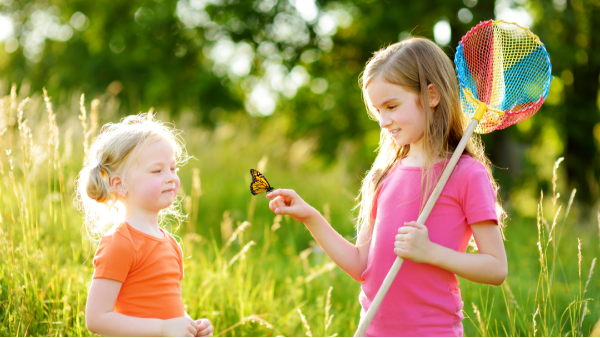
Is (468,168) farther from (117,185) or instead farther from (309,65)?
(309,65)

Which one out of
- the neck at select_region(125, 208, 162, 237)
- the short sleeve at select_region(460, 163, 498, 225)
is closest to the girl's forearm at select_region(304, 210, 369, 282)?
the short sleeve at select_region(460, 163, 498, 225)

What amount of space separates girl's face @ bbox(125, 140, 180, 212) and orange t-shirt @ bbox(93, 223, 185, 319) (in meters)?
0.12

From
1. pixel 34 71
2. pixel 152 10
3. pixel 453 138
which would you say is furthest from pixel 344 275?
pixel 34 71

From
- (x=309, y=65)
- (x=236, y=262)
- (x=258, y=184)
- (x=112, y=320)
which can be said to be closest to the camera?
(x=112, y=320)

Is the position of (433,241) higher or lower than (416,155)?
lower

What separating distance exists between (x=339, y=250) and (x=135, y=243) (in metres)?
0.92

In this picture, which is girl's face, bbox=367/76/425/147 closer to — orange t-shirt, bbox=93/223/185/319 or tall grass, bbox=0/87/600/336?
tall grass, bbox=0/87/600/336

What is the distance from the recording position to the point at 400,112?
2.14 m

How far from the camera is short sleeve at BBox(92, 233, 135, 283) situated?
1.83m

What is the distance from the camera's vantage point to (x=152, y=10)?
10.8m

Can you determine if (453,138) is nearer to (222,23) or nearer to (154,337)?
(154,337)

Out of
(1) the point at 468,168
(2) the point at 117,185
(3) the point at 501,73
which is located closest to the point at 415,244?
(1) the point at 468,168

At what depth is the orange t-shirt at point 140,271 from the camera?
1.85 meters

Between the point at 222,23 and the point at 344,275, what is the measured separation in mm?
7076
